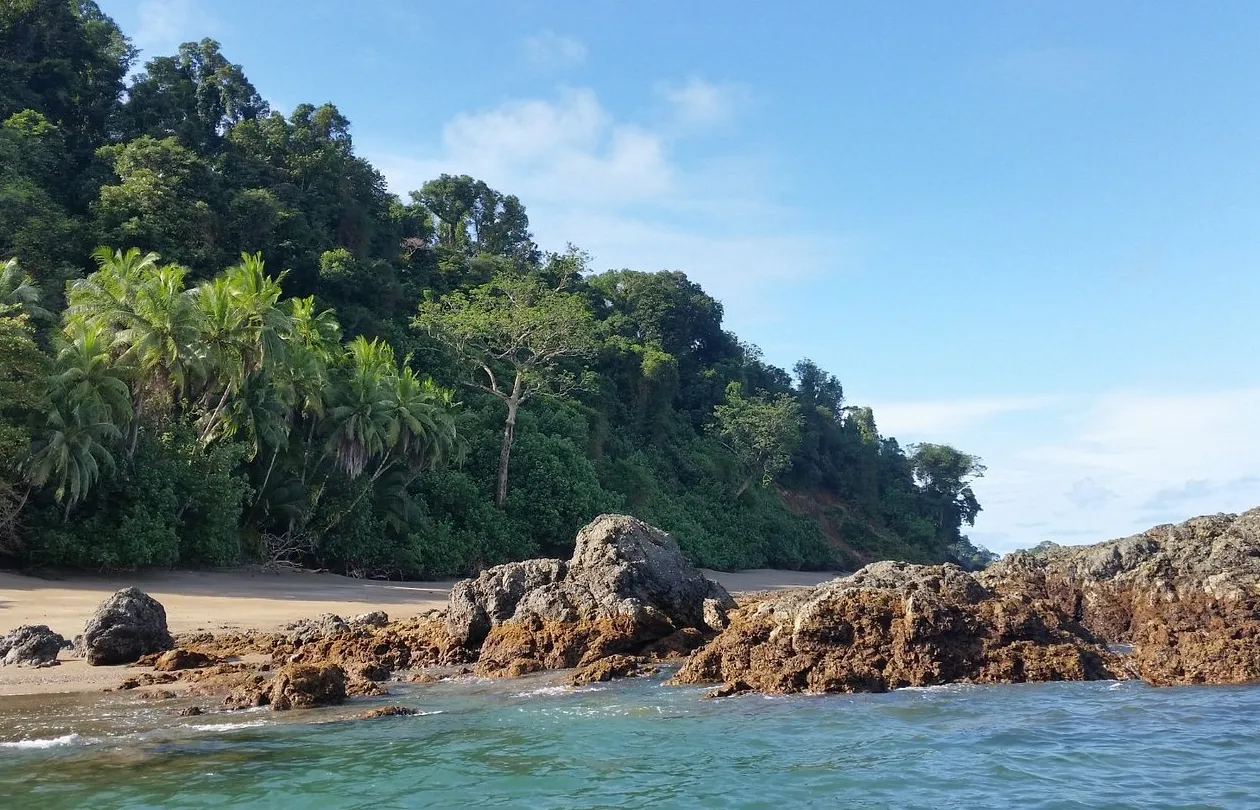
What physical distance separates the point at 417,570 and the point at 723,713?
23890 mm

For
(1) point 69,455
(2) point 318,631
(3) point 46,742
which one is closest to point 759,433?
(1) point 69,455

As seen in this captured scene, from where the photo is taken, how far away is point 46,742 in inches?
343

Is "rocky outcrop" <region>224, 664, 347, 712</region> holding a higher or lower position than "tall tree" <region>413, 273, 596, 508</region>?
lower

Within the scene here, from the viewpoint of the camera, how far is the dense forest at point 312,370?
2492 cm

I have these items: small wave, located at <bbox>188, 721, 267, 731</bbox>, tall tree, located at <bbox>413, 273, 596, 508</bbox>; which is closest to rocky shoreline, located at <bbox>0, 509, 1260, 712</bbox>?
small wave, located at <bbox>188, 721, 267, 731</bbox>

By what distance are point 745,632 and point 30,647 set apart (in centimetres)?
958

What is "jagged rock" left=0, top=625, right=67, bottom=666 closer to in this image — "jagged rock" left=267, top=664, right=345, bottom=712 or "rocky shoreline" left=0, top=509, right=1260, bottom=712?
"rocky shoreline" left=0, top=509, right=1260, bottom=712

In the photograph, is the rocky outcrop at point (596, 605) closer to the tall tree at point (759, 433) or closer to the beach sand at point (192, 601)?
the beach sand at point (192, 601)

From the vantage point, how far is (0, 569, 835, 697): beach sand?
12.3 m

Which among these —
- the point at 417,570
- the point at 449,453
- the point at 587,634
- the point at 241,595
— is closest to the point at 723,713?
the point at 587,634

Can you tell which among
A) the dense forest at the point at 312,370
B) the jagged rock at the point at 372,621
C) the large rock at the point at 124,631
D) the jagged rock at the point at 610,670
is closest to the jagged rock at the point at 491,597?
the jagged rock at the point at 610,670

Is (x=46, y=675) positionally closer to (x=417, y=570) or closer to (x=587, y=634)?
(x=587, y=634)

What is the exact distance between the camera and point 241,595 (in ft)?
72.3

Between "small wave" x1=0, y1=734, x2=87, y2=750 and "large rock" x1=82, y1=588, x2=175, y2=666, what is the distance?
14.9 ft
